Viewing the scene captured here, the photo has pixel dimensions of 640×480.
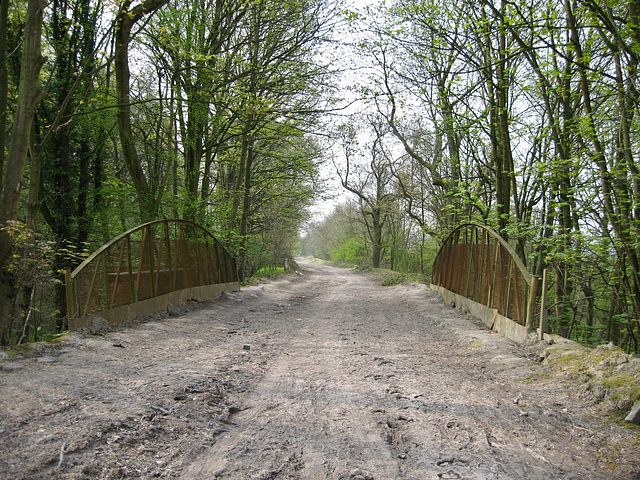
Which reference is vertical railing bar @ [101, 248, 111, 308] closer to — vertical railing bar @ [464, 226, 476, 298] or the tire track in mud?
the tire track in mud

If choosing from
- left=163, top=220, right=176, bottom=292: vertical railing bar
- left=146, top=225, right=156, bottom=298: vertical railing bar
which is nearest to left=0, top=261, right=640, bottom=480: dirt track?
left=146, top=225, right=156, bottom=298: vertical railing bar

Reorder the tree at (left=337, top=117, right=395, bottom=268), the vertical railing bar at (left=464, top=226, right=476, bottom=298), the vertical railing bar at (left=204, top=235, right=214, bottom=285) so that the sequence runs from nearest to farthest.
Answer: the vertical railing bar at (left=464, top=226, right=476, bottom=298) < the vertical railing bar at (left=204, top=235, right=214, bottom=285) < the tree at (left=337, top=117, right=395, bottom=268)

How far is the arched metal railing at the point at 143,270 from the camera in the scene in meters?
6.23

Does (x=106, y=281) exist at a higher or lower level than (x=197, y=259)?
lower

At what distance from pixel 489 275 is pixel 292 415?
5924mm

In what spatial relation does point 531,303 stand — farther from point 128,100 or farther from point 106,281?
point 128,100

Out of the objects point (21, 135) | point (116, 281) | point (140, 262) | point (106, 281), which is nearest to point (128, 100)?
point (21, 135)

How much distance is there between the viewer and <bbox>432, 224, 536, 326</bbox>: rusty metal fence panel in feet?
21.5

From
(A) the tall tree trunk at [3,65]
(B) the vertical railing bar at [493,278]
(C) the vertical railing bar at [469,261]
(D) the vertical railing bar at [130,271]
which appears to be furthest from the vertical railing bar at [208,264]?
(B) the vertical railing bar at [493,278]

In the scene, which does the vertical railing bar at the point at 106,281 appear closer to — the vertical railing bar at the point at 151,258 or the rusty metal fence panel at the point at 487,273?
the vertical railing bar at the point at 151,258

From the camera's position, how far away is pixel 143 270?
8.21 m

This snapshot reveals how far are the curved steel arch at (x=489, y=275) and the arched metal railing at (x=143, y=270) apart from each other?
6.43 m

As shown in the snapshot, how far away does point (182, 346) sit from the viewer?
20.3 feet

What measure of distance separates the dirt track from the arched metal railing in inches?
28.1
